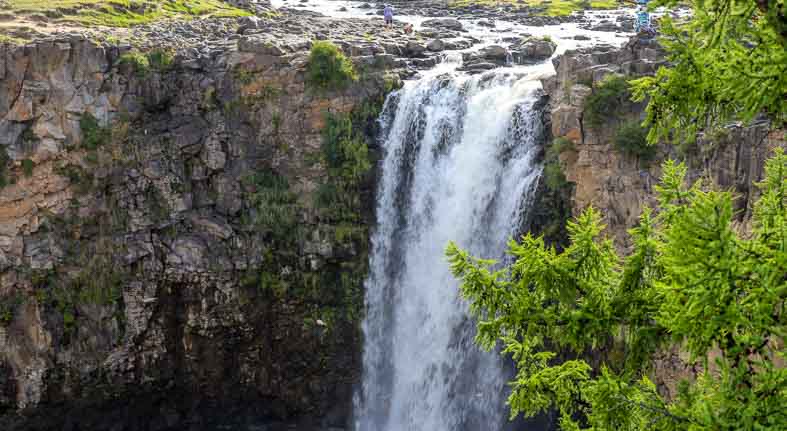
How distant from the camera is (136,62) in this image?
25.0 metres

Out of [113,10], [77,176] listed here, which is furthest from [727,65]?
[113,10]

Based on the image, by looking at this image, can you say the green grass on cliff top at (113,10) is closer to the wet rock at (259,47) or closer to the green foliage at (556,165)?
the wet rock at (259,47)

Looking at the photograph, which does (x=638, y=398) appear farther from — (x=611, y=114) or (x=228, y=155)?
(x=228, y=155)

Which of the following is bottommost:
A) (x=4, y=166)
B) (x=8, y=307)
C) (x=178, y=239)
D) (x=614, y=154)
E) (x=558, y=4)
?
(x=8, y=307)

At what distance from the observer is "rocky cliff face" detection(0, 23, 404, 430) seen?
24.2 metres

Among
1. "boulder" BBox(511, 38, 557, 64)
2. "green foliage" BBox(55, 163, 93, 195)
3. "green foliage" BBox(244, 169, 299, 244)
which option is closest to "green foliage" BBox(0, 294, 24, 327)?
A: "green foliage" BBox(55, 163, 93, 195)

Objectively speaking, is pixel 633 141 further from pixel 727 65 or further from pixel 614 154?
pixel 727 65

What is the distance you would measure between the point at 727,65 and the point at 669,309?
2366 mm

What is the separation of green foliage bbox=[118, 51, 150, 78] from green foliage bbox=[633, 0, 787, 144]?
22.1 meters

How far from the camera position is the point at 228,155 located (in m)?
26.0

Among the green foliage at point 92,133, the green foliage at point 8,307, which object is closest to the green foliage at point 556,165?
the green foliage at point 92,133

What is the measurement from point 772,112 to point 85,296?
79.5 ft

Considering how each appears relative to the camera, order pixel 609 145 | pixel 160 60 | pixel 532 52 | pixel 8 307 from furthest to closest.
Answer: pixel 532 52
pixel 160 60
pixel 8 307
pixel 609 145

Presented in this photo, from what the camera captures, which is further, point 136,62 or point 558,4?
point 558,4
